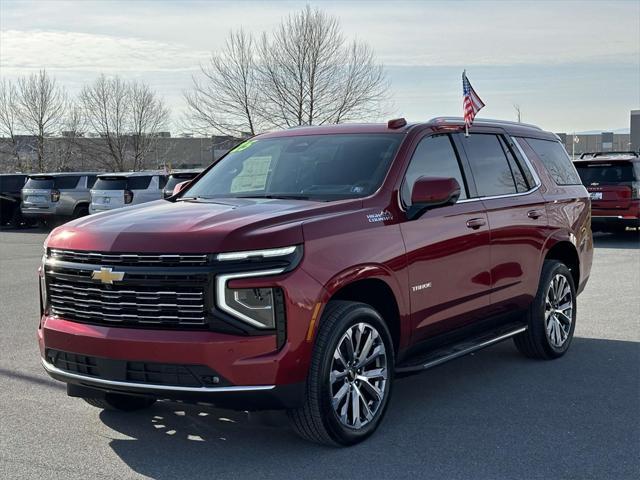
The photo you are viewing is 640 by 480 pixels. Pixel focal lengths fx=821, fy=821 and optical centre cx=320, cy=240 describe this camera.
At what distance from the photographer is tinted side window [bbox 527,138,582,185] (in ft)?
24.2

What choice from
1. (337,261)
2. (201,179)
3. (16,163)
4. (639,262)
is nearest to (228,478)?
(337,261)

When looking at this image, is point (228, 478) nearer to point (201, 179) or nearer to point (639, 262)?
point (201, 179)

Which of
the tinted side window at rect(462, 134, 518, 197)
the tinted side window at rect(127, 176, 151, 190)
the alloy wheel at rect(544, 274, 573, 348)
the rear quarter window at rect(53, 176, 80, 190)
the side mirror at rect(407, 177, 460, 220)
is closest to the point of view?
the side mirror at rect(407, 177, 460, 220)

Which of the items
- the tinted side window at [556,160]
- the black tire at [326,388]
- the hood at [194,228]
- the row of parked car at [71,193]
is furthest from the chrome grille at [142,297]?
the row of parked car at [71,193]

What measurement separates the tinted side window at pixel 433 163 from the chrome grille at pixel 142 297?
5.65ft

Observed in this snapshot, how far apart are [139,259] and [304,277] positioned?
0.90 m

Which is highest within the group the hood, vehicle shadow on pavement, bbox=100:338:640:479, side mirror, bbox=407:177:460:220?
side mirror, bbox=407:177:460:220

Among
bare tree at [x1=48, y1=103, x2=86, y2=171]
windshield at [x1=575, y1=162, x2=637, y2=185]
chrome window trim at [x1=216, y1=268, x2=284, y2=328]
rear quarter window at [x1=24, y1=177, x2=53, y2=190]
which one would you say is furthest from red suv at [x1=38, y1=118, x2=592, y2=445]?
bare tree at [x1=48, y1=103, x2=86, y2=171]

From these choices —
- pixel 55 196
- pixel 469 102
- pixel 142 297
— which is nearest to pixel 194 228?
pixel 142 297

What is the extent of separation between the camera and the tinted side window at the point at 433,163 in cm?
557

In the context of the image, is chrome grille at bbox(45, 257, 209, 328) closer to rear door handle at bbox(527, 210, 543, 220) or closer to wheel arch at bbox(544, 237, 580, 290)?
rear door handle at bbox(527, 210, 543, 220)

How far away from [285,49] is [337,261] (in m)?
37.2

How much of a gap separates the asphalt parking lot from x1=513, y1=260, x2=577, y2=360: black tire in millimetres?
110

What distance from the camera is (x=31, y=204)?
2480 cm
